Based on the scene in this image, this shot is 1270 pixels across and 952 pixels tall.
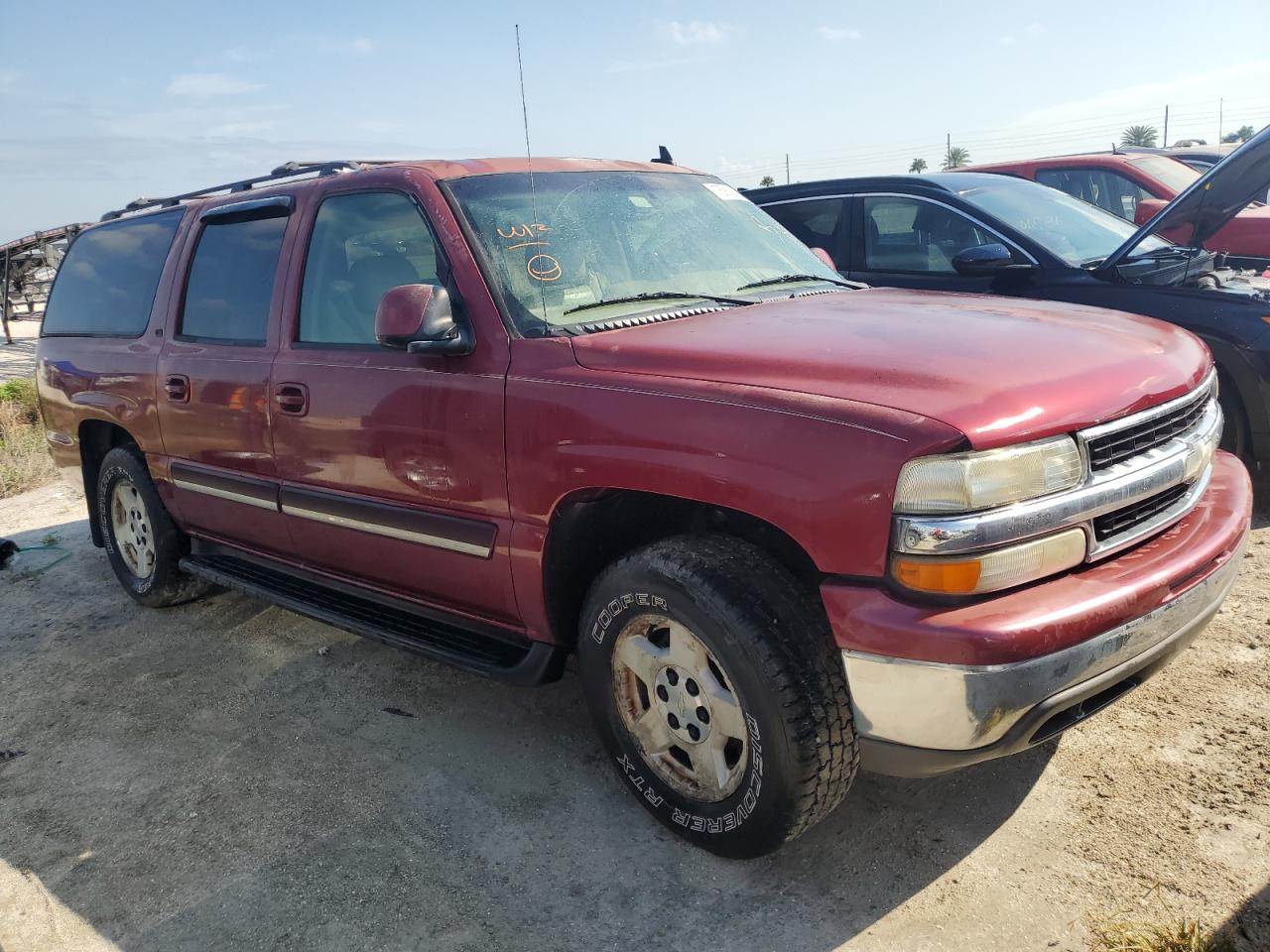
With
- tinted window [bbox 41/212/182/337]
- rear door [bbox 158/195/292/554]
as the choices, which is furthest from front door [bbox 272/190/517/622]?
tinted window [bbox 41/212/182/337]

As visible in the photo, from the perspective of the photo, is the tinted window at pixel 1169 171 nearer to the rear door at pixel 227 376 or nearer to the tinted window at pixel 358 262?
the tinted window at pixel 358 262

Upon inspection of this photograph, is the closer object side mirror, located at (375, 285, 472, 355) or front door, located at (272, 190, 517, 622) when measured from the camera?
side mirror, located at (375, 285, 472, 355)

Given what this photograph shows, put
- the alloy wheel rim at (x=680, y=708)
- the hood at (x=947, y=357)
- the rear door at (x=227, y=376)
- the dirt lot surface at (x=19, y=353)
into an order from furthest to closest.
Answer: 1. the dirt lot surface at (x=19, y=353)
2. the rear door at (x=227, y=376)
3. the alloy wheel rim at (x=680, y=708)
4. the hood at (x=947, y=357)

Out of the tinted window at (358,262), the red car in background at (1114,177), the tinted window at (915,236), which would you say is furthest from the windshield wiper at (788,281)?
the red car in background at (1114,177)

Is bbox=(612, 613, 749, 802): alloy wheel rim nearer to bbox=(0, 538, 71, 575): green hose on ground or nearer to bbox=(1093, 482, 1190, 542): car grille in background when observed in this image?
bbox=(1093, 482, 1190, 542): car grille in background

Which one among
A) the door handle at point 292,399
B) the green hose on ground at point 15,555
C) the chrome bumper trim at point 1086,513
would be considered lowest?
the green hose on ground at point 15,555

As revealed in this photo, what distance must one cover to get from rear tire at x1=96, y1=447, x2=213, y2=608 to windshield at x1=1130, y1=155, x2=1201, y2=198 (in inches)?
309

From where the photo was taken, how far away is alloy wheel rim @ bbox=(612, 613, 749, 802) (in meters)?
2.57

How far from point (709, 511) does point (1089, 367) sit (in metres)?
1.03

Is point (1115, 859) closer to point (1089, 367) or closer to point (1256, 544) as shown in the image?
point (1089, 367)

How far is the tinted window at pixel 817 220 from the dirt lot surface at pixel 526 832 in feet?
10.7

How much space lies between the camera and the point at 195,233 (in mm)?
4391

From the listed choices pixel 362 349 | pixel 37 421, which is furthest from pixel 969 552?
pixel 37 421

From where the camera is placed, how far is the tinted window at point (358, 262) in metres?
3.32
